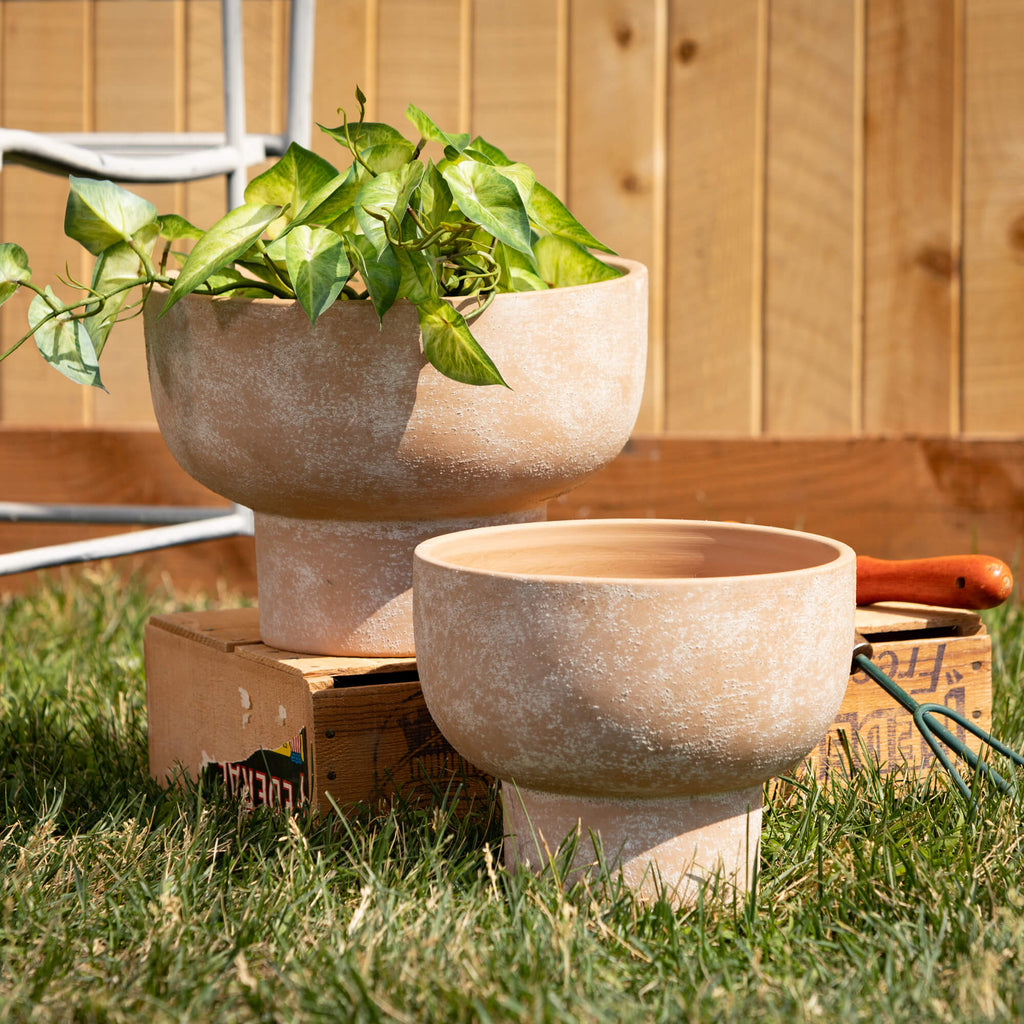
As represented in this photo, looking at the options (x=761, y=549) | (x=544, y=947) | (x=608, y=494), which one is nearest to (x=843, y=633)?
(x=761, y=549)

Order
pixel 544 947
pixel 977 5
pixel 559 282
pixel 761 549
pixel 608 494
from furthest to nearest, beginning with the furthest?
pixel 608 494 → pixel 977 5 → pixel 559 282 → pixel 761 549 → pixel 544 947

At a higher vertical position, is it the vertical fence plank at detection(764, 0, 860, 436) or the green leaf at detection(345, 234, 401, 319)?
the vertical fence plank at detection(764, 0, 860, 436)

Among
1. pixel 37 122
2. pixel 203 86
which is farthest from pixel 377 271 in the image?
pixel 37 122

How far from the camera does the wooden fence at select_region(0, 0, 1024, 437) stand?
2.20m

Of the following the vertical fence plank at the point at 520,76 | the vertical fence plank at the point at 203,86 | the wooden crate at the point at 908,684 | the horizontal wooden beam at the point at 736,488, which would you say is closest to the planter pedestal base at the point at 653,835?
the wooden crate at the point at 908,684

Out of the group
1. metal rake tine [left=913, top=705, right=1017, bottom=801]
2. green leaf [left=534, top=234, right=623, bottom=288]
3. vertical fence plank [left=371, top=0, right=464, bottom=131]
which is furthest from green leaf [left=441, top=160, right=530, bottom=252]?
vertical fence plank [left=371, top=0, right=464, bottom=131]

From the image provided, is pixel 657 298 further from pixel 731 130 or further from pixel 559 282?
pixel 559 282

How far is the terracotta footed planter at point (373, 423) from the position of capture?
1.14m

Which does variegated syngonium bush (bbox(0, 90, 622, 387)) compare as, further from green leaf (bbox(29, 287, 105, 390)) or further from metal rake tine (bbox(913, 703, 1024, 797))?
metal rake tine (bbox(913, 703, 1024, 797))

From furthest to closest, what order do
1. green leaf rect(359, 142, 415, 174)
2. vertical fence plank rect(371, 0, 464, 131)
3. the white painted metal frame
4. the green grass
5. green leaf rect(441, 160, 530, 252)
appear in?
vertical fence plank rect(371, 0, 464, 131) → the white painted metal frame → green leaf rect(359, 142, 415, 174) → green leaf rect(441, 160, 530, 252) → the green grass

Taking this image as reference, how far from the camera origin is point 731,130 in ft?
7.33

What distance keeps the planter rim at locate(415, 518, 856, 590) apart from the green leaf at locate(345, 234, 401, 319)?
0.20m

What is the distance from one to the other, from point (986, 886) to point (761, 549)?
1.07ft

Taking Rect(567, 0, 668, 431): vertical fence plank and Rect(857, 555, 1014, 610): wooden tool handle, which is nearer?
Rect(857, 555, 1014, 610): wooden tool handle
